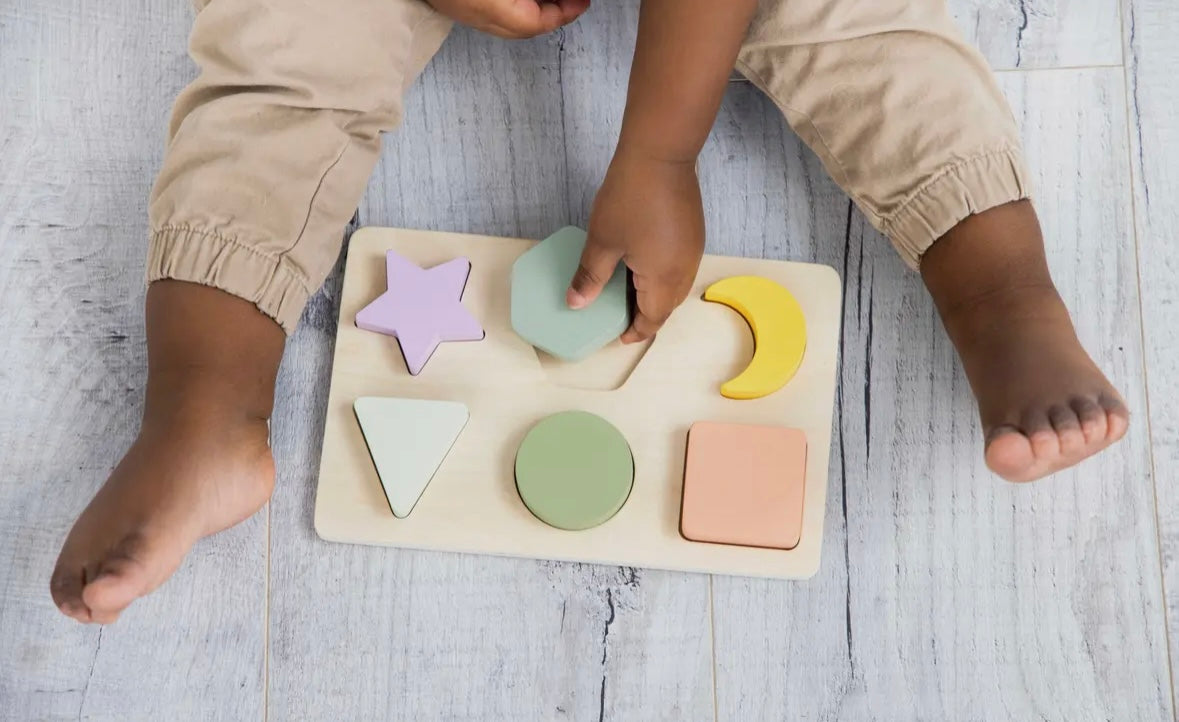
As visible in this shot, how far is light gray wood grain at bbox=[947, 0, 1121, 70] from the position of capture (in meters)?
0.81

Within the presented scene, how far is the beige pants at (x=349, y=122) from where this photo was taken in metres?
0.65

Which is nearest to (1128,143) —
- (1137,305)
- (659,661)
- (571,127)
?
(1137,305)

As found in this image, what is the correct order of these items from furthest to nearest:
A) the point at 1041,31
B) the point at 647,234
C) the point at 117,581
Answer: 1. the point at 1041,31
2. the point at 647,234
3. the point at 117,581

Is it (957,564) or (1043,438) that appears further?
(957,564)

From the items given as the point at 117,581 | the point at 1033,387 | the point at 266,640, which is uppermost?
the point at 1033,387

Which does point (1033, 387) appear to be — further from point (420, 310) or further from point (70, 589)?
point (70, 589)

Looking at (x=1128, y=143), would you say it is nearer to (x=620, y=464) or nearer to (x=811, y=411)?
(x=811, y=411)

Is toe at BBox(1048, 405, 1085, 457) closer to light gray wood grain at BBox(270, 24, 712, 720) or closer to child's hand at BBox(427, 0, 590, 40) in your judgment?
light gray wood grain at BBox(270, 24, 712, 720)

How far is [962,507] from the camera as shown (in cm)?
73

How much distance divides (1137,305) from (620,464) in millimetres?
402

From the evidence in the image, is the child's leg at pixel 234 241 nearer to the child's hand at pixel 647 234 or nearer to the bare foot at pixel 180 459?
the bare foot at pixel 180 459

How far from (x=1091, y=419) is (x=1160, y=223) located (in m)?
0.27

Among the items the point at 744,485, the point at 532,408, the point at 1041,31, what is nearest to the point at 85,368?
the point at 532,408

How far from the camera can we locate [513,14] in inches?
27.7
